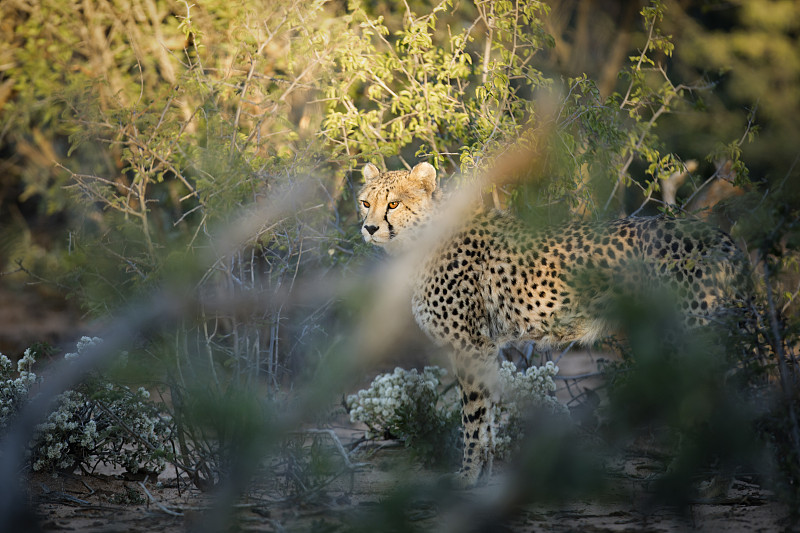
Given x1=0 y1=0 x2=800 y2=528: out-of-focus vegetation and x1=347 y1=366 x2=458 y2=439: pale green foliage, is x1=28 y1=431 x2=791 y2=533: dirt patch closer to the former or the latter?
x1=0 y1=0 x2=800 y2=528: out-of-focus vegetation

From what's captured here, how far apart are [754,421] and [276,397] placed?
9.37ft

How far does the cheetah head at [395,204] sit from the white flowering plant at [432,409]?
1003 mm

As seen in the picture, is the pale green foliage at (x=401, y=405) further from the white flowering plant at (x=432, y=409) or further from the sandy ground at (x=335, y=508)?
the sandy ground at (x=335, y=508)

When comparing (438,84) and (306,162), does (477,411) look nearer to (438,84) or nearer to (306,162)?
(306,162)

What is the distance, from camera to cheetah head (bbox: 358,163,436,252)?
220 inches

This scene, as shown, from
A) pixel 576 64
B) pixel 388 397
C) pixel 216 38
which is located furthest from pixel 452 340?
pixel 576 64

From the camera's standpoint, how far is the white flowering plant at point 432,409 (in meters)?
5.71

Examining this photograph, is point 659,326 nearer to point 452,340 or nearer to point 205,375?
point 205,375

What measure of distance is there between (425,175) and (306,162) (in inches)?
32.1

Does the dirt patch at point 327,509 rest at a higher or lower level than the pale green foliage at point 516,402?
lower

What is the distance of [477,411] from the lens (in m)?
5.50

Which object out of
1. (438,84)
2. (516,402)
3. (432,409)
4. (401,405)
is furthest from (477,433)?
(438,84)

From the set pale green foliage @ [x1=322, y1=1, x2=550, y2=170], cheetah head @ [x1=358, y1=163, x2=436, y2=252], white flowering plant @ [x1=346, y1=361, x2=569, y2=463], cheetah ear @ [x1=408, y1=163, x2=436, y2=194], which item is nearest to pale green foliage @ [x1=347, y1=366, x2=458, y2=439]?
white flowering plant @ [x1=346, y1=361, x2=569, y2=463]

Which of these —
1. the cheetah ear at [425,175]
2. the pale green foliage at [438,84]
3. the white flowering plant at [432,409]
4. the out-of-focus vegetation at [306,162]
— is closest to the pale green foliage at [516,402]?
the white flowering plant at [432,409]
